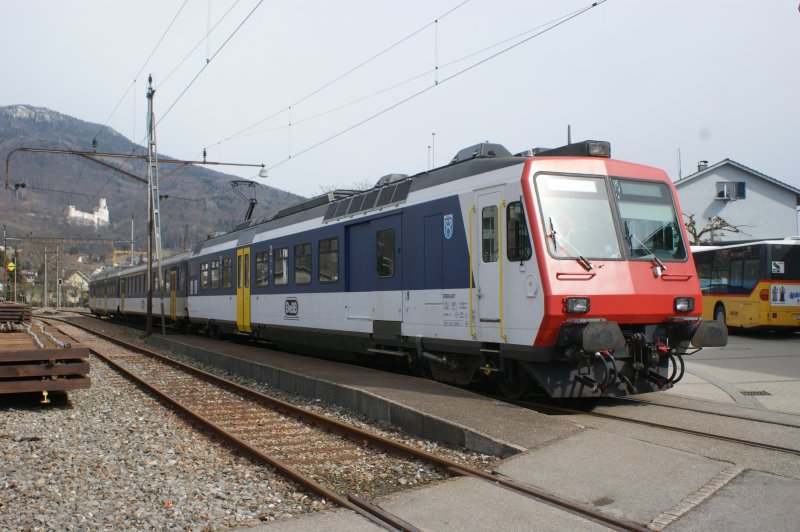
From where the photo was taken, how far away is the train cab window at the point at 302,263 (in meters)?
14.5

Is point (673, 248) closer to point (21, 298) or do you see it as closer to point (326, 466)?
point (326, 466)

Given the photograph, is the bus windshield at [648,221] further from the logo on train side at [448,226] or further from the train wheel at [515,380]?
the logo on train side at [448,226]

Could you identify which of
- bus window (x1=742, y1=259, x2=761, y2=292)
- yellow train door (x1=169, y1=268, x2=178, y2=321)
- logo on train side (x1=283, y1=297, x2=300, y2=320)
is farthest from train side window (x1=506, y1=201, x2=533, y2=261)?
yellow train door (x1=169, y1=268, x2=178, y2=321)

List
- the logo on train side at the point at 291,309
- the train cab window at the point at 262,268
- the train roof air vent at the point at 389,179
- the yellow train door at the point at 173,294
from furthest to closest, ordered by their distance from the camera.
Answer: the yellow train door at the point at 173,294, the train cab window at the point at 262,268, the logo on train side at the point at 291,309, the train roof air vent at the point at 389,179

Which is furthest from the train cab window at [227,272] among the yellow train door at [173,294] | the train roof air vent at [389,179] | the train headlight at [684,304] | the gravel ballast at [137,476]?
the train headlight at [684,304]

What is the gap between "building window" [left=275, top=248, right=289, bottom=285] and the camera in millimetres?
15711

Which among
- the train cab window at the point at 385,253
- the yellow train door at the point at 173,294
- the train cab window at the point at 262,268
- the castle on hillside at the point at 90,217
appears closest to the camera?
the train cab window at the point at 385,253

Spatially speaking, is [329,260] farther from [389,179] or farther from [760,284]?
[760,284]

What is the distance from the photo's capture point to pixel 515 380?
9062mm

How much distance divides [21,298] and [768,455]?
94.4 meters

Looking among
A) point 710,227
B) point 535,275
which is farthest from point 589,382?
point 710,227

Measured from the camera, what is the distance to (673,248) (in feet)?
29.4

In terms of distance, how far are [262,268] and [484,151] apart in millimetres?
8860

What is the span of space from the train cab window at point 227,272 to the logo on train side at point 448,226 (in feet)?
36.8
